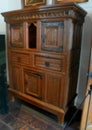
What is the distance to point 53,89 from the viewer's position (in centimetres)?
183

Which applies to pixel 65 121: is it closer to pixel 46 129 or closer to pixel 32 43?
pixel 46 129

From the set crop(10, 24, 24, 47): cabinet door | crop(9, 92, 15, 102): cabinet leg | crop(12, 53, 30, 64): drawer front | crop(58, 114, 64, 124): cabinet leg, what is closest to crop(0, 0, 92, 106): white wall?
crop(58, 114, 64, 124): cabinet leg

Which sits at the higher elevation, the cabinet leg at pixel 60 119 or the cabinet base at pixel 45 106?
the cabinet base at pixel 45 106

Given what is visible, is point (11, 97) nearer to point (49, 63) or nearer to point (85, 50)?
point (49, 63)

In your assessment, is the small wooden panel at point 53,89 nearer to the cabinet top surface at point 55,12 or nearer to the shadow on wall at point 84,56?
the shadow on wall at point 84,56

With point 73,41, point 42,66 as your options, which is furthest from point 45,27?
point 42,66

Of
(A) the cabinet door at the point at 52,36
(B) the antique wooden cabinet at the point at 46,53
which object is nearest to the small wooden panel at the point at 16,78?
(B) the antique wooden cabinet at the point at 46,53

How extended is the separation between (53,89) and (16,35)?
3.43ft

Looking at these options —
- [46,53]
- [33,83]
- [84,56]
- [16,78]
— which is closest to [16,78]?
[16,78]

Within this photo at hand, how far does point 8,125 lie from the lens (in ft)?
6.00

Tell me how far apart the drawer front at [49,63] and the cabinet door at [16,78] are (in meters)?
0.44

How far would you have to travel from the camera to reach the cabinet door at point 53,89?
69.7 inches

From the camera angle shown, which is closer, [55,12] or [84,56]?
[55,12]

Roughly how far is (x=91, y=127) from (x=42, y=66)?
3.37 ft
